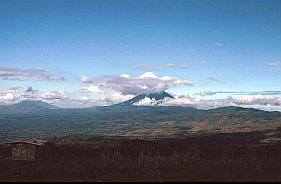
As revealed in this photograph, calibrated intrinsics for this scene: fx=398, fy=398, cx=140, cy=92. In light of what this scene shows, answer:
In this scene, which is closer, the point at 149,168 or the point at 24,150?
the point at 149,168

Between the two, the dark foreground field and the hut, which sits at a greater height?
the hut

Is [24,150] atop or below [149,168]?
atop

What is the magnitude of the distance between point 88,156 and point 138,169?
36.4m

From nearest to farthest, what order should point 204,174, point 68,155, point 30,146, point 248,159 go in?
point 204,174 < point 30,146 < point 248,159 < point 68,155

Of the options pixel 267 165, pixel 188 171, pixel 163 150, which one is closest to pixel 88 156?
pixel 163 150

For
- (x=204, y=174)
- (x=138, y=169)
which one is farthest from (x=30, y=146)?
(x=204, y=174)

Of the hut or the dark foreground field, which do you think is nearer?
the dark foreground field

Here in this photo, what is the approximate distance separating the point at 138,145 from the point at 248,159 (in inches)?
1996

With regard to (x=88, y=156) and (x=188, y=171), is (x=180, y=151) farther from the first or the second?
(x=188, y=171)

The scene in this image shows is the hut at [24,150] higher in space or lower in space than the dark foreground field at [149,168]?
higher

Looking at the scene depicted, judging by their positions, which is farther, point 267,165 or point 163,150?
point 163,150

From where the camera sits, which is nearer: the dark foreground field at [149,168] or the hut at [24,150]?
the dark foreground field at [149,168]

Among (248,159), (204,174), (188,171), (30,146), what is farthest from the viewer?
(248,159)

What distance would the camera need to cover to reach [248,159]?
112m
